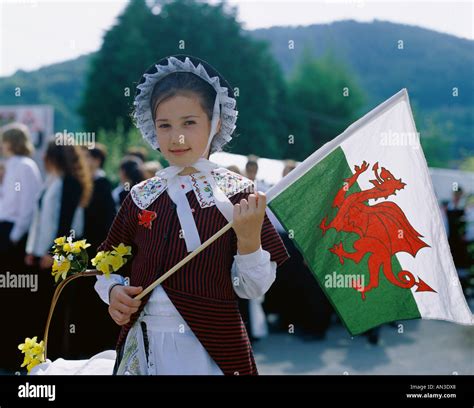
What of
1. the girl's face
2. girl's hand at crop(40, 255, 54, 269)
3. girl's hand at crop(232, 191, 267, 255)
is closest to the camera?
girl's hand at crop(232, 191, 267, 255)

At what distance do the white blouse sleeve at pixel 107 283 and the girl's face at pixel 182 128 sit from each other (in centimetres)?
45

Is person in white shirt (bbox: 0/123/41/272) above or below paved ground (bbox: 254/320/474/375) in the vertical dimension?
above

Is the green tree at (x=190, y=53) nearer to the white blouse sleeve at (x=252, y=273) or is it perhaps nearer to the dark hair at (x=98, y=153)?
the dark hair at (x=98, y=153)

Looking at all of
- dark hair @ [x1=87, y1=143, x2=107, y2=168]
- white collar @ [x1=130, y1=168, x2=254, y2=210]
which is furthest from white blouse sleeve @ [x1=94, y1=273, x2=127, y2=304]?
dark hair @ [x1=87, y1=143, x2=107, y2=168]

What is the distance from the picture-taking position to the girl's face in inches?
122

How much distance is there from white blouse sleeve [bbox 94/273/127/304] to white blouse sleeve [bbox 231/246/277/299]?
42 centimetres

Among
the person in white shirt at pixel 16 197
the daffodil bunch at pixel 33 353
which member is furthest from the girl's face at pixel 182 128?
the person in white shirt at pixel 16 197

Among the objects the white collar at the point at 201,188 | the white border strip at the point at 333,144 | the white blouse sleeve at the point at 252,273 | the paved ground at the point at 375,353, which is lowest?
the paved ground at the point at 375,353

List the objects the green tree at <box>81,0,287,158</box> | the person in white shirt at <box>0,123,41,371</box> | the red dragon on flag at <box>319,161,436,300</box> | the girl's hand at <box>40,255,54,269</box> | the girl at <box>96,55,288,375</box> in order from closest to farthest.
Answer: the girl at <box>96,55,288,375</box>
the red dragon on flag at <box>319,161,436,300</box>
the girl's hand at <box>40,255,54,269</box>
the person in white shirt at <box>0,123,41,371</box>
the green tree at <box>81,0,287,158</box>

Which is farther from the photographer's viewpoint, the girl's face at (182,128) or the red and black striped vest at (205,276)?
the girl's face at (182,128)

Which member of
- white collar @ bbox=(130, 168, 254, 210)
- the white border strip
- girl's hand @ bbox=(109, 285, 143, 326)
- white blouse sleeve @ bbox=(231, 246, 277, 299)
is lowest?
girl's hand @ bbox=(109, 285, 143, 326)

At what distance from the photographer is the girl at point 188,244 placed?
9.84ft

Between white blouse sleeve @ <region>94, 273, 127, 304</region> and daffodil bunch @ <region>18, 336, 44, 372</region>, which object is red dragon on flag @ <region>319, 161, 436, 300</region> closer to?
white blouse sleeve @ <region>94, 273, 127, 304</region>

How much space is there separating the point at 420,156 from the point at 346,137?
298 millimetres
